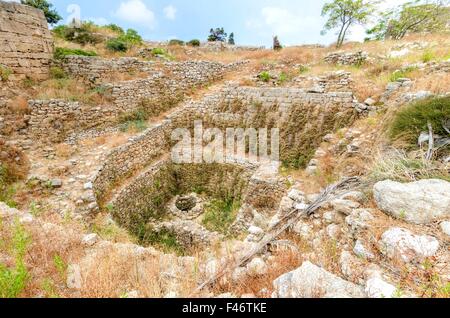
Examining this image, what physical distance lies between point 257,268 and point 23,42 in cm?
1162

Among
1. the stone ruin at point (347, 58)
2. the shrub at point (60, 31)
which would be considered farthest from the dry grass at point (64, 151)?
the stone ruin at point (347, 58)

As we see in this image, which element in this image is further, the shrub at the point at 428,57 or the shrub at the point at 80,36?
the shrub at the point at 80,36

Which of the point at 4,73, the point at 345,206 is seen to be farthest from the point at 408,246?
the point at 4,73

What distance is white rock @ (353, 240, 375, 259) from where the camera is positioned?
7.83ft

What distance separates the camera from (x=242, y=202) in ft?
25.2

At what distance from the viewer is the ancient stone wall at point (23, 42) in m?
8.12

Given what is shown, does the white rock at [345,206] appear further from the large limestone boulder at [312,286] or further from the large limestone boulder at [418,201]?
the large limestone boulder at [312,286]

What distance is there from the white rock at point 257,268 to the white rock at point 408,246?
127 cm

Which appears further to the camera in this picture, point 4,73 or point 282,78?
point 282,78

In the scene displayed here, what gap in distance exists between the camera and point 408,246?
2.24m

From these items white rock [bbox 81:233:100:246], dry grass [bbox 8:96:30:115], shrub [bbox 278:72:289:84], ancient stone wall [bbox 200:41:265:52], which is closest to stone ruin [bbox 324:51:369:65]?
shrub [bbox 278:72:289:84]

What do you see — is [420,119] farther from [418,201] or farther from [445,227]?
[445,227]
